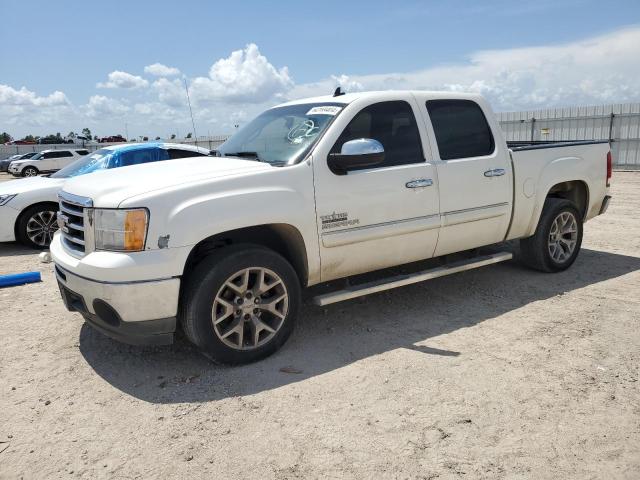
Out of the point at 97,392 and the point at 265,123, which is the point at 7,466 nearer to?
the point at 97,392

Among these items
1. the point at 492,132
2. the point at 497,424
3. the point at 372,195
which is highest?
the point at 492,132

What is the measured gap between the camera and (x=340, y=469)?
271cm

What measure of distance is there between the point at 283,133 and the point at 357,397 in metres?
2.30

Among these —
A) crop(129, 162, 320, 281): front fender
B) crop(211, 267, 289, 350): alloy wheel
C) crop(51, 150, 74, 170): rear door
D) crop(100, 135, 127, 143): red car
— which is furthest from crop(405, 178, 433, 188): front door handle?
crop(100, 135, 127, 143): red car

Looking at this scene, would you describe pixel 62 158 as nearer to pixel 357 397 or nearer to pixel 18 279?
pixel 18 279

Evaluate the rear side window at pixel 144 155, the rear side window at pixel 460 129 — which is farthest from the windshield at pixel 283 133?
the rear side window at pixel 144 155

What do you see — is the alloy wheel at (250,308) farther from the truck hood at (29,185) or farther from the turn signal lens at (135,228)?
the truck hood at (29,185)

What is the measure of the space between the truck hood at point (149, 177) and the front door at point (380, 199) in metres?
0.62

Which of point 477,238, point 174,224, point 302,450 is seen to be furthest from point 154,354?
point 477,238

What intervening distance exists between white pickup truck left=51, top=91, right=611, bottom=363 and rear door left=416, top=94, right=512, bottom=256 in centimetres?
1

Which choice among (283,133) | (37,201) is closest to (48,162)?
(37,201)

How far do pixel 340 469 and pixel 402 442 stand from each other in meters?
0.41

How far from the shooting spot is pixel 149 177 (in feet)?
12.7

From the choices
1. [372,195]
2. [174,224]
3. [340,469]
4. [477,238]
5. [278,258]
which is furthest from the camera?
[477,238]
